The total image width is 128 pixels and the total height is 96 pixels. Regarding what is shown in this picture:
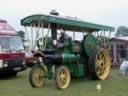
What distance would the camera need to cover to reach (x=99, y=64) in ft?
49.7

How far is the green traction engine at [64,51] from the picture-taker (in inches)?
507

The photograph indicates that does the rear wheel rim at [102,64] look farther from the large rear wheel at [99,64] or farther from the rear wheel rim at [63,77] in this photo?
the rear wheel rim at [63,77]

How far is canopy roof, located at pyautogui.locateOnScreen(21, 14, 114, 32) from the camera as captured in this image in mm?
12822

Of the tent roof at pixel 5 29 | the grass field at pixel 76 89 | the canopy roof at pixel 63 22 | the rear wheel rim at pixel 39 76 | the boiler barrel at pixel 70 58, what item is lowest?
the grass field at pixel 76 89

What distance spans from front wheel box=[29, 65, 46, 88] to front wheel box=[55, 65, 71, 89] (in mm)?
809

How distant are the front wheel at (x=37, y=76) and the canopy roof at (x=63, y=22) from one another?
150 centimetres

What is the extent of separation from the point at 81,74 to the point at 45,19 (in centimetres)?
283

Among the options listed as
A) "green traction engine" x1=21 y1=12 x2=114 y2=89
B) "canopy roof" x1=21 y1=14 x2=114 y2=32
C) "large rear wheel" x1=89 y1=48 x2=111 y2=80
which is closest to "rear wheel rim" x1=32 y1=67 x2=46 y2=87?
"green traction engine" x1=21 y1=12 x2=114 y2=89

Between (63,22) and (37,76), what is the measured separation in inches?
79.9

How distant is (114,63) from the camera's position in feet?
Answer: 72.4

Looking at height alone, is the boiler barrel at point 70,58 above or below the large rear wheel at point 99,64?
above

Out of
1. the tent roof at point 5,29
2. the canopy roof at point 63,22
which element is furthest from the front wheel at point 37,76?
the tent roof at point 5,29

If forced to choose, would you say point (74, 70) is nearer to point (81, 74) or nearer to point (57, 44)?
point (81, 74)

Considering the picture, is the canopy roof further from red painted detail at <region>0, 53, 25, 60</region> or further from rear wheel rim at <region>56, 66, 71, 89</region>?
red painted detail at <region>0, 53, 25, 60</region>
